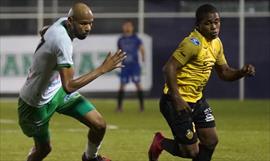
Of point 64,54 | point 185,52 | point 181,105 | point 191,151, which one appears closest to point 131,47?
point 191,151

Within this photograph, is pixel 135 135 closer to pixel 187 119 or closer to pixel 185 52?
pixel 187 119

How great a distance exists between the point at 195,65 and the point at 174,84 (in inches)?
16.7

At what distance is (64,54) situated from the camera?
829cm

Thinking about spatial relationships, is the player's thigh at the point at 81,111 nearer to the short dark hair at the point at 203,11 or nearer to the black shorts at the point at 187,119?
the black shorts at the point at 187,119

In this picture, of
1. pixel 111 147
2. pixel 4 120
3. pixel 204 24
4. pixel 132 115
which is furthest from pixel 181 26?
pixel 204 24

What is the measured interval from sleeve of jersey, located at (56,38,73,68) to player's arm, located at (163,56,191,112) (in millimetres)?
1340

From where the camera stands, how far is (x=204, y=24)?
933 centimetres

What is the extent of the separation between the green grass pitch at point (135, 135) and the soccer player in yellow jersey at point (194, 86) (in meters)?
2.03

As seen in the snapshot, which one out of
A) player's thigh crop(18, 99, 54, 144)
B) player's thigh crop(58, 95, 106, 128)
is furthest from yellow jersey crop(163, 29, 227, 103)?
player's thigh crop(18, 99, 54, 144)

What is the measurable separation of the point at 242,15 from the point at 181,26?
1981 mm

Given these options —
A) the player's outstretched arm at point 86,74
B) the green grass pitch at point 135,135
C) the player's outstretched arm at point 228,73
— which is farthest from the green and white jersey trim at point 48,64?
the green grass pitch at point 135,135

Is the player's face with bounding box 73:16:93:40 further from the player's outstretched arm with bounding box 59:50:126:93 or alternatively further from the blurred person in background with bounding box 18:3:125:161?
the player's outstretched arm with bounding box 59:50:126:93

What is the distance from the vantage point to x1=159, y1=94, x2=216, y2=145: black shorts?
368 inches

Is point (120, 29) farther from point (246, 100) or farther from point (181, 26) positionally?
point (246, 100)
